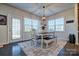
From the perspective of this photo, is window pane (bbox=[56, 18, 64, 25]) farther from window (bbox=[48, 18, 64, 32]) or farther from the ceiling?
the ceiling

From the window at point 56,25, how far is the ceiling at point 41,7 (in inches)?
8.8

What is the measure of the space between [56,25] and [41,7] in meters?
0.61

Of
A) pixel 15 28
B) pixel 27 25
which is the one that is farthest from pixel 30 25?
pixel 15 28

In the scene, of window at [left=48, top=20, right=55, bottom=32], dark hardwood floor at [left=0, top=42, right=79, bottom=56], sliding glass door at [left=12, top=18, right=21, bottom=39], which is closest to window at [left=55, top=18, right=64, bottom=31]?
window at [left=48, top=20, right=55, bottom=32]

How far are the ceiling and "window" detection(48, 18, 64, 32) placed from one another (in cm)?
22

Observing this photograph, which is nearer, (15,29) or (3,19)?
(3,19)

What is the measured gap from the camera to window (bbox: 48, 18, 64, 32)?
2629mm

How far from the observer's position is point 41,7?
253 centimetres

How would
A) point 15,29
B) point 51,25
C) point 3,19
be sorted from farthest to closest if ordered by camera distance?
point 51,25 < point 15,29 < point 3,19

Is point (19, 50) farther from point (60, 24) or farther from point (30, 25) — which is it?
point (60, 24)

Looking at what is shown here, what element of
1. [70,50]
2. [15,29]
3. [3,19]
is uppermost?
[3,19]

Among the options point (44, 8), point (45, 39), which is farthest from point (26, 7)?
point (45, 39)

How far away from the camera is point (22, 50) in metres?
2.56

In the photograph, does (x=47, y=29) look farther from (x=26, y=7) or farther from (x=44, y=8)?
(x=26, y=7)
